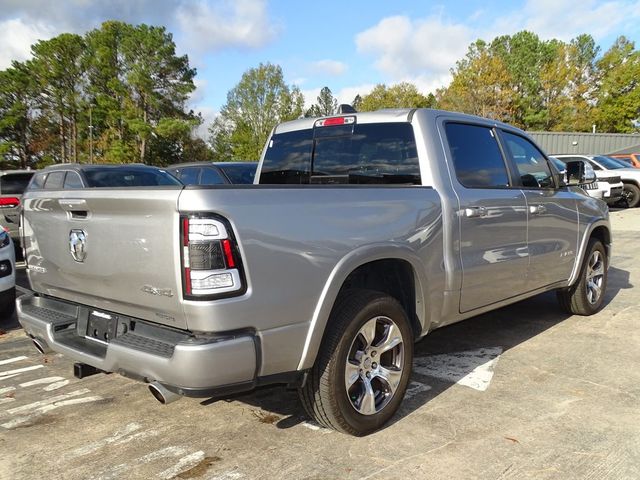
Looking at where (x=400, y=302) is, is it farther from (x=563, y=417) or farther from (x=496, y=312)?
(x=496, y=312)

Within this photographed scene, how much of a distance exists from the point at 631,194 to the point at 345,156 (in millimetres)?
16955

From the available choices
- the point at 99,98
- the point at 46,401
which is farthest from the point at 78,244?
the point at 99,98

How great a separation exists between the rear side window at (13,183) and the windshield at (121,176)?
11.2ft

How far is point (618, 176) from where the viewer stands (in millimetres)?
16750

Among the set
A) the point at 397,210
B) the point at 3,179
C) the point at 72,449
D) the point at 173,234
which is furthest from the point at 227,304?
the point at 3,179

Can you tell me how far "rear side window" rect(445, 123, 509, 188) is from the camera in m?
3.85

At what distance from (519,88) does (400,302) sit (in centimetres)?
6200

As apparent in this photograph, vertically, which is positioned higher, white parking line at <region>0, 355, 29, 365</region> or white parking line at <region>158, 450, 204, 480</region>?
white parking line at <region>158, 450, 204, 480</region>

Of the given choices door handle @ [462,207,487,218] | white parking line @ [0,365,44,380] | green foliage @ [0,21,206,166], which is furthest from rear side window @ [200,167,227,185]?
green foliage @ [0,21,206,166]

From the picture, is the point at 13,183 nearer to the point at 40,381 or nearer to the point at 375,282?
the point at 40,381

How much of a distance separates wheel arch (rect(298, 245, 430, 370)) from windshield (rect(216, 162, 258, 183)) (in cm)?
680

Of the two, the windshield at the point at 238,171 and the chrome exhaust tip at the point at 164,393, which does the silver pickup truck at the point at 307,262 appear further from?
the windshield at the point at 238,171

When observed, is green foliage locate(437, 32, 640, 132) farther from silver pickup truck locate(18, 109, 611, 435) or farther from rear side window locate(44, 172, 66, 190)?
silver pickup truck locate(18, 109, 611, 435)

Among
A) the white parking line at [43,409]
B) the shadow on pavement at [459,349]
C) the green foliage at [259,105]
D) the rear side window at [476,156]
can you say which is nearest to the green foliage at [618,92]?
the green foliage at [259,105]
